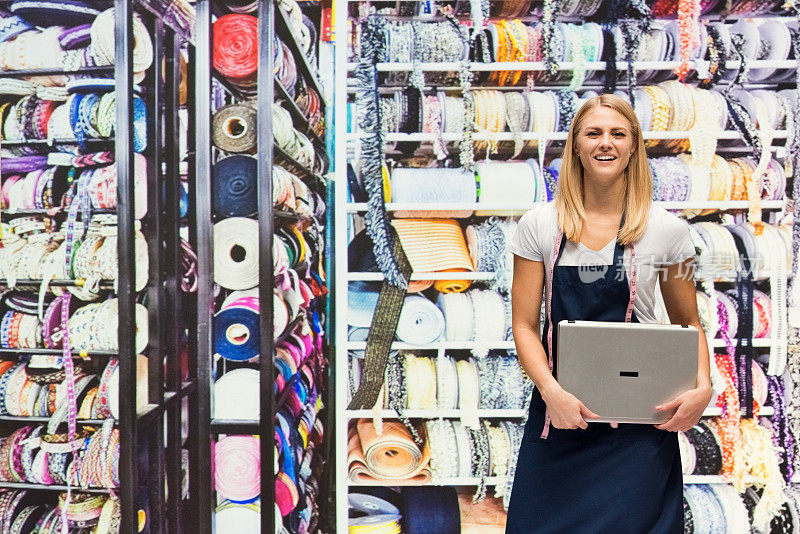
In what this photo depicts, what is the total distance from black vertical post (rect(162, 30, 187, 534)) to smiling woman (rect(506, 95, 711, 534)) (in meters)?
1.15

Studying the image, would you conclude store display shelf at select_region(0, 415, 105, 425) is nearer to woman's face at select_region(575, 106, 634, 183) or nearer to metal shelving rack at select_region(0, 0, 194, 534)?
metal shelving rack at select_region(0, 0, 194, 534)

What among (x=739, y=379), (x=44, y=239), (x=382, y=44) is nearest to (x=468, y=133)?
(x=382, y=44)

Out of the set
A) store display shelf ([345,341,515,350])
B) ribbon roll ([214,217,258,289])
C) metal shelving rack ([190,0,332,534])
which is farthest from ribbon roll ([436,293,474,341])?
ribbon roll ([214,217,258,289])

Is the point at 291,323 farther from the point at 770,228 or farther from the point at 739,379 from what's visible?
the point at 770,228

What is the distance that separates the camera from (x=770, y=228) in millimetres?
1993

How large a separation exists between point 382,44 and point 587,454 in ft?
4.55

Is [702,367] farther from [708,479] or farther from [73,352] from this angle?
[73,352]

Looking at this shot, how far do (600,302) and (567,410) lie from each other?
211 mm

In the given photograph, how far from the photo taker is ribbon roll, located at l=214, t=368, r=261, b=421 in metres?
1.89

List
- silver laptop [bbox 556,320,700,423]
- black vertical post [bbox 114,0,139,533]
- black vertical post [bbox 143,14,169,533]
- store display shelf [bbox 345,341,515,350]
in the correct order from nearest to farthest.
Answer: silver laptop [bbox 556,320,700,423] → black vertical post [bbox 114,0,139,533] → black vertical post [bbox 143,14,169,533] → store display shelf [bbox 345,341,515,350]

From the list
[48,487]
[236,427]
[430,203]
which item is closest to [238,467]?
[236,427]

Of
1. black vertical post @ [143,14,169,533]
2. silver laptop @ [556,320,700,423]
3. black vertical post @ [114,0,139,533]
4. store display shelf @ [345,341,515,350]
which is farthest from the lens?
store display shelf @ [345,341,515,350]

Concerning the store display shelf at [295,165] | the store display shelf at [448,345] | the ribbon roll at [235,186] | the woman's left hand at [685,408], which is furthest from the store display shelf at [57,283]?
the woman's left hand at [685,408]

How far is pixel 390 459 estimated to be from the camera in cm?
198
